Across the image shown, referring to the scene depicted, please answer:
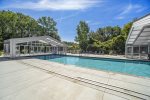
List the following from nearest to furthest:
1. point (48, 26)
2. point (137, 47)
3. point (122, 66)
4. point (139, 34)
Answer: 1. point (122, 66)
2. point (139, 34)
3. point (137, 47)
4. point (48, 26)

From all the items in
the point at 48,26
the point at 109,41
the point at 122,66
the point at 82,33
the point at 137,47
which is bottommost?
the point at 122,66

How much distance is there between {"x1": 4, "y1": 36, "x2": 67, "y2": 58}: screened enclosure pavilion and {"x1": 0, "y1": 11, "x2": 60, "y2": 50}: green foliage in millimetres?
8496

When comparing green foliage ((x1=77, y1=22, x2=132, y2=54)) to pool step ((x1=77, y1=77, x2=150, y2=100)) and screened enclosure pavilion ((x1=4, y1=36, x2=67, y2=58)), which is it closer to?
screened enclosure pavilion ((x1=4, y1=36, x2=67, y2=58))

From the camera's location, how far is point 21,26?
2998cm

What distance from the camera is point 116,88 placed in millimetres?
4699

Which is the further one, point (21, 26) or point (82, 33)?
point (82, 33)

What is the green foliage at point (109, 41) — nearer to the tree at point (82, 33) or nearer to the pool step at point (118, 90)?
the tree at point (82, 33)

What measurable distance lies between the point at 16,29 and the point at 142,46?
85.9ft

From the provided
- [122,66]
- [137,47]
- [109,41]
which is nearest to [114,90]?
[122,66]

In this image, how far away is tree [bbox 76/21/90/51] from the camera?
29.8 meters

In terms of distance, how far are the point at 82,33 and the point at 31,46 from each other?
14.8m

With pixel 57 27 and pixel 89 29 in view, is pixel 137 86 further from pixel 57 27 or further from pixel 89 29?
pixel 57 27

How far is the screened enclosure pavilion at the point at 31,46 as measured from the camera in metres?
A: 16.5

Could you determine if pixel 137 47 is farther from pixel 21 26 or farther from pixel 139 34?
pixel 21 26
